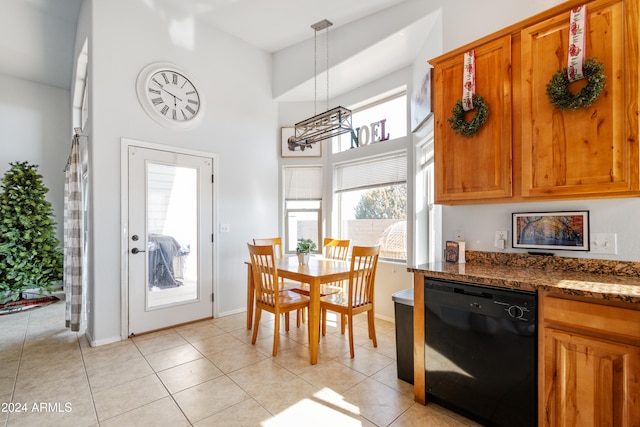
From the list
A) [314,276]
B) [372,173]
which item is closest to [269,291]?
[314,276]

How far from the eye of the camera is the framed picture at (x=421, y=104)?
9.00 ft

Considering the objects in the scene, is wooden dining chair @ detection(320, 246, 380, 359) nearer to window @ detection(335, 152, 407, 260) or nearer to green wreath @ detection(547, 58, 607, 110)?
window @ detection(335, 152, 407, 260)

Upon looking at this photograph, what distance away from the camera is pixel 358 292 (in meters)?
2.89

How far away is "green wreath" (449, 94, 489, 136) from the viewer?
80.0 inches

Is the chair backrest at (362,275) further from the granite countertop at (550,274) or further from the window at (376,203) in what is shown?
the window at (376,203)

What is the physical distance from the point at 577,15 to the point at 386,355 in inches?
108

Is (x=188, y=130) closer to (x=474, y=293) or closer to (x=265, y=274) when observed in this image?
(x=265, y=274)

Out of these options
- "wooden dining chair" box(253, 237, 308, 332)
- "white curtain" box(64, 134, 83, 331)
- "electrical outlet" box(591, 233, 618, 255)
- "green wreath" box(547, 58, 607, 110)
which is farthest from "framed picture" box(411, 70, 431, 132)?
"white curtain" box(64, 134, 83, 331)

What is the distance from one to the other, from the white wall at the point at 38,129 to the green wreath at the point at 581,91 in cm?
697

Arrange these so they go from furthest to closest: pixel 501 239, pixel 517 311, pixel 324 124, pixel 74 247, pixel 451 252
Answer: pixel 74 247 → pixel 324 124 → pixel 451 252 → pixel 501 239 → pixel 517 311

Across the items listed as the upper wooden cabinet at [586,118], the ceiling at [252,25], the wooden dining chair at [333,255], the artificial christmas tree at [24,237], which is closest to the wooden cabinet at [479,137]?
the upper wooden cabinet at [586,118]

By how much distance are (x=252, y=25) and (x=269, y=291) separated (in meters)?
3.29

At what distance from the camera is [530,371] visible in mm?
1579

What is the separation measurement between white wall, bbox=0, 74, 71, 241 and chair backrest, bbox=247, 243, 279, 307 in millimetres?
4643
